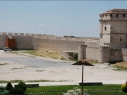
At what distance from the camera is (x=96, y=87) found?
1634 cm

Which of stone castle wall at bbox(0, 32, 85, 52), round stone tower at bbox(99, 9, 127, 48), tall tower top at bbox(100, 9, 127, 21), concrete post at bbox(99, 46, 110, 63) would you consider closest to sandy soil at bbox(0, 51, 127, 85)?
concrete post at bbox(99, 46, 110, 63)

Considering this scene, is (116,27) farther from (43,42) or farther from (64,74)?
(43,42)

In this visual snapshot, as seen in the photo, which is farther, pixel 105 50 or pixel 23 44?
pixel 23 44

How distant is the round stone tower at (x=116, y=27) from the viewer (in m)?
36.7

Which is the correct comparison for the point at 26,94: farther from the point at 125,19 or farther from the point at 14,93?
the point at 125,19

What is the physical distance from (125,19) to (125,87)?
2376 centimetres

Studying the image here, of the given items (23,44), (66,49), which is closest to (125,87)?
(66,49)

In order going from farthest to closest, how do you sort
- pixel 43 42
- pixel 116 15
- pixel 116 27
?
1. pixel 43 42
2. pixel 116 27
3. pixel 116 15

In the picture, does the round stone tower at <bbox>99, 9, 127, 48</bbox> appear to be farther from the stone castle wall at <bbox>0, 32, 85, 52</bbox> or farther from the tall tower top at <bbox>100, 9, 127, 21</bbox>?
the stone castle wall at <bbox>0, 32, 85, 52</bbox>

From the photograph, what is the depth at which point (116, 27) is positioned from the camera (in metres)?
37.1

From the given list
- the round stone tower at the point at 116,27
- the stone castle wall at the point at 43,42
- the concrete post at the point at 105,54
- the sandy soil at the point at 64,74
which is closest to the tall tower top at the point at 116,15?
the round stone tower at the point at 116,27

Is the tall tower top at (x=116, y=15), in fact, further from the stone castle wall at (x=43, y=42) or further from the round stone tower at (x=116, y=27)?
the stone castle wall at (x=43, y=42)

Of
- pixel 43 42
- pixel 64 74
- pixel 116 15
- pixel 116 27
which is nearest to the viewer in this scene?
pixel 64 74

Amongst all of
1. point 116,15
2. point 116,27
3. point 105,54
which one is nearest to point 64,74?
point 105,54
